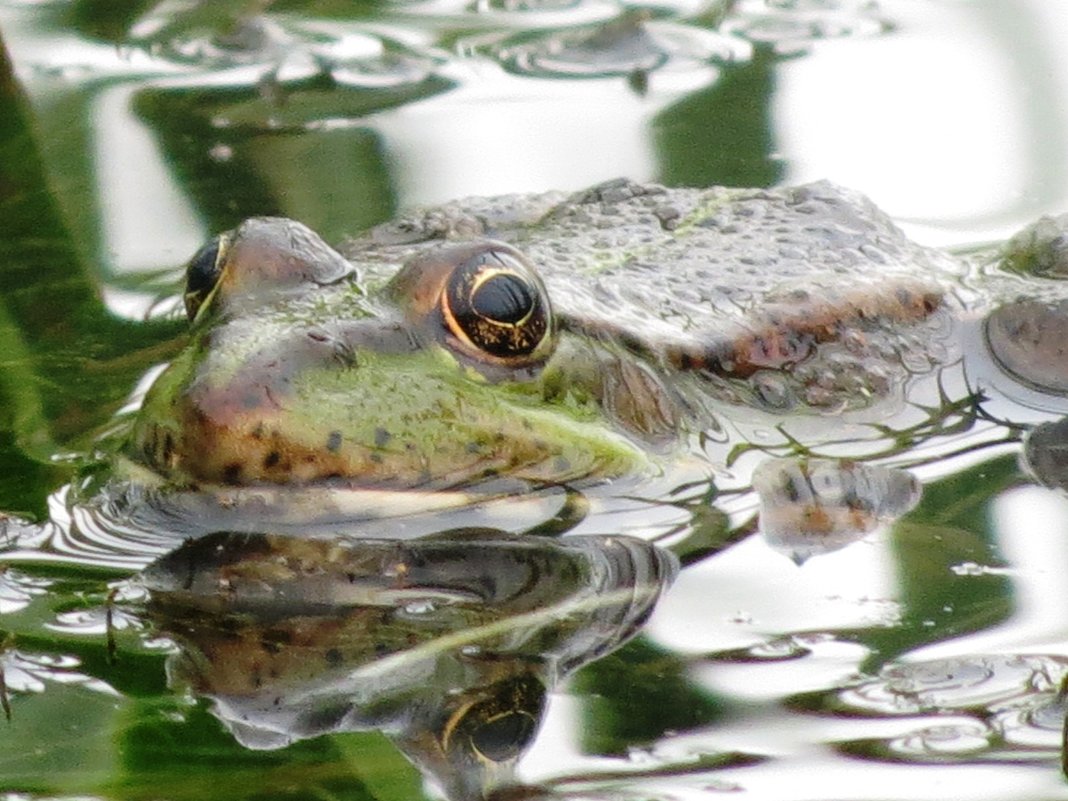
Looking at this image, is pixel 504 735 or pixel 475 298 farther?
pixel 475 298

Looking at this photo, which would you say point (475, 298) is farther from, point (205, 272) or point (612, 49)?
point (612, 49)

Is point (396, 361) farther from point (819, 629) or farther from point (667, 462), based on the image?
point (819, 629)

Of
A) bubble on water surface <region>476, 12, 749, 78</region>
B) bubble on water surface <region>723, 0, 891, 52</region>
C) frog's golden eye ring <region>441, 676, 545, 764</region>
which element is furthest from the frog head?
bubble on water surface <region>723, 0, 891, 52</region>

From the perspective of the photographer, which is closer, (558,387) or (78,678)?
(78,678)

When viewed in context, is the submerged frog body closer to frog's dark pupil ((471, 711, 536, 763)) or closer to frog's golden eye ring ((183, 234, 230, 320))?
frog's golden eye ring ((183, 234, 230, 320))

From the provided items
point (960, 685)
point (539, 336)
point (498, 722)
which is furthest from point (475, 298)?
point (960, 685)

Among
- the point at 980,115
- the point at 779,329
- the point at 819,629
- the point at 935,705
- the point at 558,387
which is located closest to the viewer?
the point at 935,705

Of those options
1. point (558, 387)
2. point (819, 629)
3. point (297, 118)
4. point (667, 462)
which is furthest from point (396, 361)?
point (297, 118)
